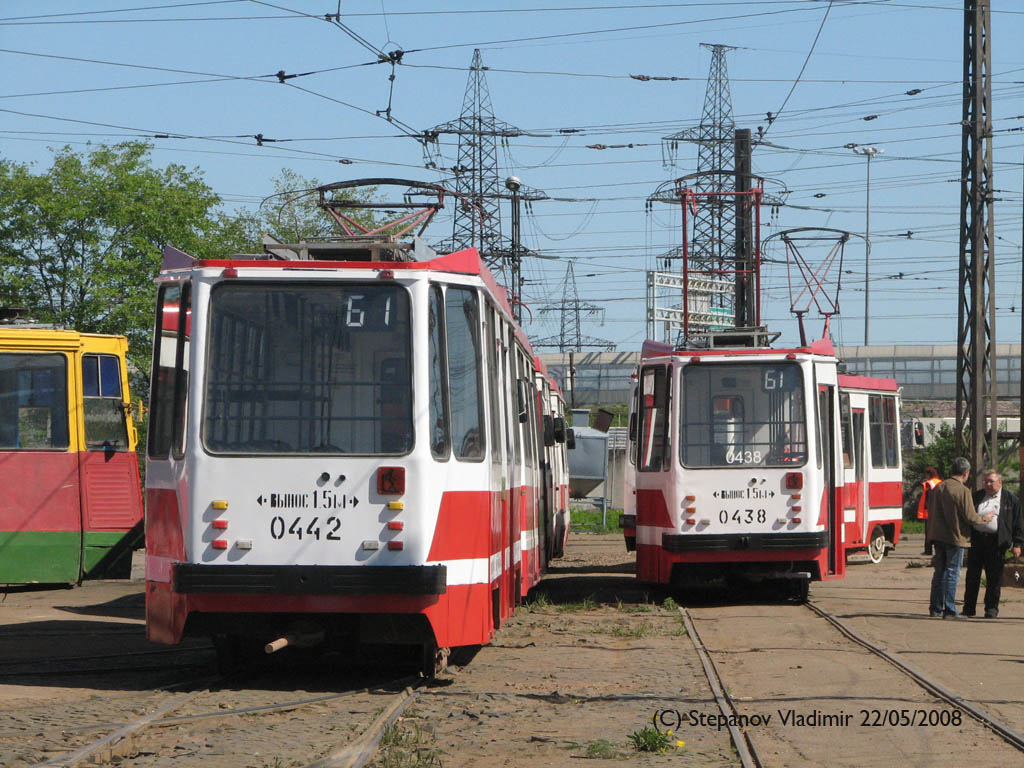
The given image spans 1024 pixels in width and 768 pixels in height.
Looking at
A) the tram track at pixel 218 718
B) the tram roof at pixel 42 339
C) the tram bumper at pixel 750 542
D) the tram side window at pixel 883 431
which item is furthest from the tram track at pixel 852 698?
the tram side window at pixel 883 431

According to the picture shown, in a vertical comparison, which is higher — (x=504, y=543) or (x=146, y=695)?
(x=504, y=543)

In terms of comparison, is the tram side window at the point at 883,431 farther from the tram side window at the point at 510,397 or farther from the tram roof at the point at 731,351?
the tram side window at the point at 510,397

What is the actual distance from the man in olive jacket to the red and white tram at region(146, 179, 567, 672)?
7.18 m

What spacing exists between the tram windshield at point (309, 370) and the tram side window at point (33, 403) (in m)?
7.90

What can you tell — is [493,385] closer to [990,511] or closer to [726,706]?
[726,706]

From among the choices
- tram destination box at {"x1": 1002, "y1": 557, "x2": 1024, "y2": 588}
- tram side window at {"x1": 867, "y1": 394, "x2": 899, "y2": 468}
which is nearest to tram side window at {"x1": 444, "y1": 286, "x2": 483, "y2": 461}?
tram destination box at {"x1": 1002, "y1": 557, "x2": 1024, "y2": 588}

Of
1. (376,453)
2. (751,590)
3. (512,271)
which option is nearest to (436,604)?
(376,453)

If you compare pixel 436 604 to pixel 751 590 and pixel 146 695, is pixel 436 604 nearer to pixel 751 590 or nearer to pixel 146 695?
pixel 146 695

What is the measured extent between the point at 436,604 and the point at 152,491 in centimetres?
216

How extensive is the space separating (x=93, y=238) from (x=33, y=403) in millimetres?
22330

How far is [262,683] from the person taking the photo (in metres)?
9.89

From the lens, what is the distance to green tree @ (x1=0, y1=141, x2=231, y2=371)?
1465 inches

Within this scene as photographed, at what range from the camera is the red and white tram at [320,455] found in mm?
9234

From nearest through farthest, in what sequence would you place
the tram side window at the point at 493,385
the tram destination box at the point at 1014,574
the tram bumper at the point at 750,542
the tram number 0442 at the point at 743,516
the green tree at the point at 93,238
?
1. the tram side window at the point at 493,385
2. the tram bumper at the point at 750,542
3. the tram number 0442 at the point at 743,516
4. the tram destination box at the point at 1014,574
5. the green tree at the point at 93,238
